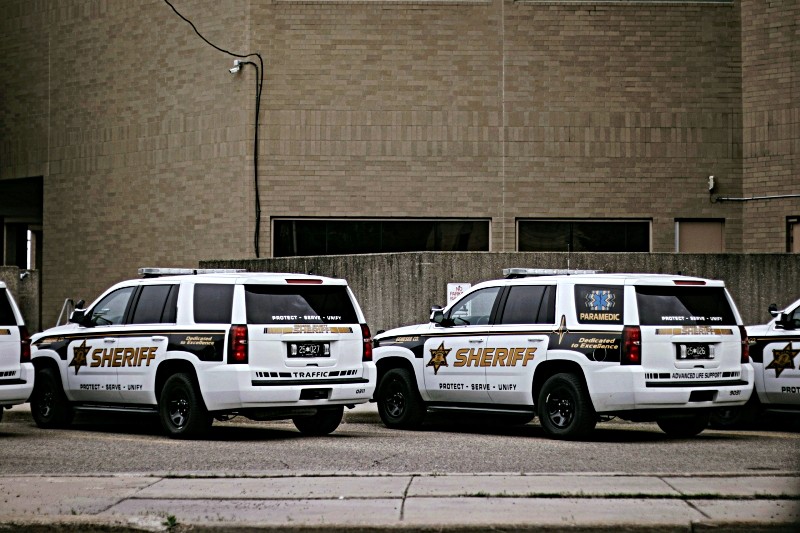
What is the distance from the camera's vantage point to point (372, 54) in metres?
24.4

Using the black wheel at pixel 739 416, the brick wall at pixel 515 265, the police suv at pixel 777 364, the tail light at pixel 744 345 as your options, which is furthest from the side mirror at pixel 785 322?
the brick wall at pixel 515 265

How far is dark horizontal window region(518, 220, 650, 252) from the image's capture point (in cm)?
2445

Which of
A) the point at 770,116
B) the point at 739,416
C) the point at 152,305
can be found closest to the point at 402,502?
the point at 152,305

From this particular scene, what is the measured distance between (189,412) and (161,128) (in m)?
12.6

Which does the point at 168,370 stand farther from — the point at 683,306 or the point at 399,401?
the point at 683,306

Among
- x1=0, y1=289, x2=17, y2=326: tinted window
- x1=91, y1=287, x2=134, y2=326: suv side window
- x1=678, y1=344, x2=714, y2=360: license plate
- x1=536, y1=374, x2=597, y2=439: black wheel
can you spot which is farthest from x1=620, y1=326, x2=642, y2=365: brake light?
x1=0, y1=289, x2=17, y2=326: tinted window

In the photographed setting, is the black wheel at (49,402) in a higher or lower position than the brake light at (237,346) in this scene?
lower

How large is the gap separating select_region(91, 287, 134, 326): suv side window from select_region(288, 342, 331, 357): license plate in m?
A: 2.48

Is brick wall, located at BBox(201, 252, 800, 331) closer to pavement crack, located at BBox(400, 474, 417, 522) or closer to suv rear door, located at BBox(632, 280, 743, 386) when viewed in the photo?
suv rear door, located at BBox(632, 280, 743, 386)

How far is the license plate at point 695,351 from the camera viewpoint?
13.8 metres

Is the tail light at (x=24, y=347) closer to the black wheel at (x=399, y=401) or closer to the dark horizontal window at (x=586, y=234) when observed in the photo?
the black wheel at (x=399, y=401)

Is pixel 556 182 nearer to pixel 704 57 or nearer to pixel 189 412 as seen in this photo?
pixel 704 57

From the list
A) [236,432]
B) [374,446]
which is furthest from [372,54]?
[374,446]

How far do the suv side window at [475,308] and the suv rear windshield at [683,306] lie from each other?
6.92 ft
